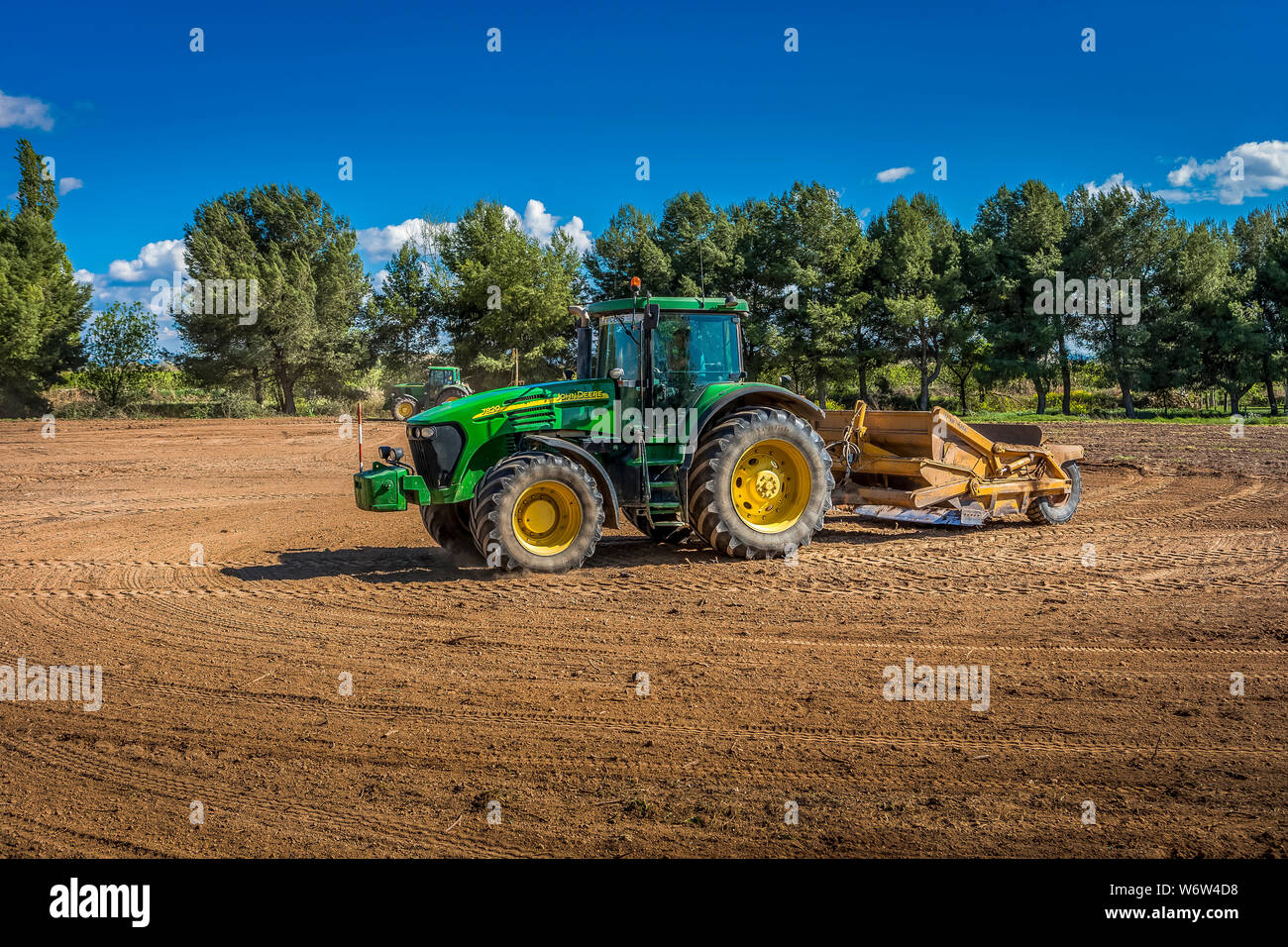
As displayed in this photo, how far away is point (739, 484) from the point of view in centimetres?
957

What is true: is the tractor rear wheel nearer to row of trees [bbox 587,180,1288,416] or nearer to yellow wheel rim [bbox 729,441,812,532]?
yellow wheel rim [bbox 729,441,812,532]

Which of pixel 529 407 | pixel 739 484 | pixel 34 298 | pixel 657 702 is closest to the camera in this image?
pixel 657 702

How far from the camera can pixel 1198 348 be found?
39.0 meters

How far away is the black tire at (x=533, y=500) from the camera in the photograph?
8.13m

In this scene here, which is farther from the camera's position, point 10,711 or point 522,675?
point 522,675

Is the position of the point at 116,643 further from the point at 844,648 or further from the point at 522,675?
the point at 844,648

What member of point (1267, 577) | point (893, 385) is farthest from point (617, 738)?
point (893, 385)

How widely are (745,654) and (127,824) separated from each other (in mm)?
3728
